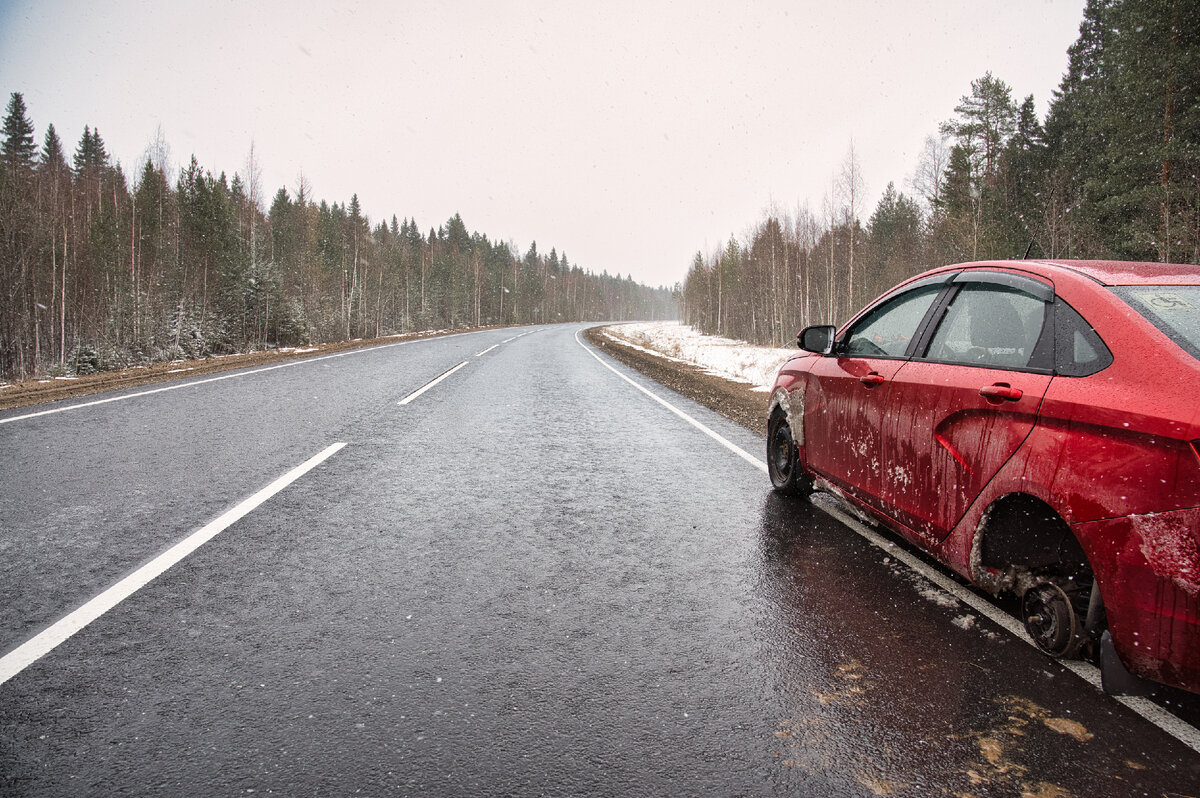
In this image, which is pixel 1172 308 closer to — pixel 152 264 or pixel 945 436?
pixel 945 436

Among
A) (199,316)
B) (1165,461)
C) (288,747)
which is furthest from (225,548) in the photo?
(199,316)

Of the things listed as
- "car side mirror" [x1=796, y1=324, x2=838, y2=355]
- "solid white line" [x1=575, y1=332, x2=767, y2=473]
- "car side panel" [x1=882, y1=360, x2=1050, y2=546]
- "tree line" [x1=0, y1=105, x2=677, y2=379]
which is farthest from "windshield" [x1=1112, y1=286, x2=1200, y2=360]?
"tree line" [x1=0, y1=105, x2=677, y2=379]

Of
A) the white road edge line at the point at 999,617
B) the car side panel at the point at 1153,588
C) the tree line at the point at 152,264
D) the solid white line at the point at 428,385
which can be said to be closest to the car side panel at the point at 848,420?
the white road edge line at the point at 999,617

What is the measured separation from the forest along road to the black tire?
0.71 feet

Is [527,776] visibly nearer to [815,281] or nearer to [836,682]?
[836,682]

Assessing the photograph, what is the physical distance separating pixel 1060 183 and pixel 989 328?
30977 millimetres

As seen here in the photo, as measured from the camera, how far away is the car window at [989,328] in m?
2.81

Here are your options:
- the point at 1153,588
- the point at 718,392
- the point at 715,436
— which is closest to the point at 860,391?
the point at 1153,588

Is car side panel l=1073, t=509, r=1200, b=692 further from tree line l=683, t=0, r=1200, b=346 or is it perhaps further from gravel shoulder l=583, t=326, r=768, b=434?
gravel shoulder l=583, t=326, r=768, b=434

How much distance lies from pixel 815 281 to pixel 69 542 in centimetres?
6232

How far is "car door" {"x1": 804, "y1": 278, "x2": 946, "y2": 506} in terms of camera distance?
3.69 metres

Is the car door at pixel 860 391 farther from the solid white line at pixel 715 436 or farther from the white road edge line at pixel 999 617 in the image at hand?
the solid white line at pixel 715 436

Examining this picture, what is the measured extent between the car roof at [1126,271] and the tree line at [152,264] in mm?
27461

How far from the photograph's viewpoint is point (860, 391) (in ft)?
12.8
